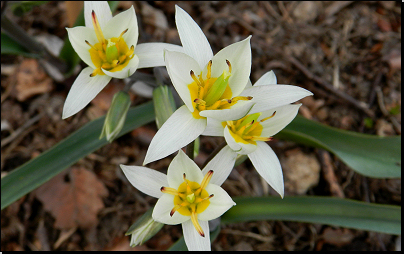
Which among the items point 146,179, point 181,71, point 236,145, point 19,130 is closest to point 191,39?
point 181,71

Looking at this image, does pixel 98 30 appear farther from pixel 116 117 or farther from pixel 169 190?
pixel 169 190

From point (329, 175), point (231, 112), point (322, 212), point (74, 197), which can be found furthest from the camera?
point (329, 175)

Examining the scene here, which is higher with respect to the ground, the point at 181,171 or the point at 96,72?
the point at 96,72

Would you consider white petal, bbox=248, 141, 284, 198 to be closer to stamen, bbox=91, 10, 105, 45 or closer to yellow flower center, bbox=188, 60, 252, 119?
yellow flower center, bbox=188, 60, 252, 119

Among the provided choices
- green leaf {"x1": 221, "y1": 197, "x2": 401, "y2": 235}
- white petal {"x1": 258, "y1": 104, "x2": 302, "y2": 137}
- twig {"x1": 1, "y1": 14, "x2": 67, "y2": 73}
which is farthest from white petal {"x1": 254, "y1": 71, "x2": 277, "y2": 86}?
twig {"x1": 1, "y1": 14, "x2": 67, "y2": 73}

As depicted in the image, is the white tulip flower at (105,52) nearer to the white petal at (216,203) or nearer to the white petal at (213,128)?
the white petal at (213,128)

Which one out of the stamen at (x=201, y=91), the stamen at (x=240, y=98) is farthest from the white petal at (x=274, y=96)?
the stamen at (x=201, y=91)

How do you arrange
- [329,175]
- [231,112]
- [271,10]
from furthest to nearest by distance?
[271,10] < [329,175] < [231,112]
